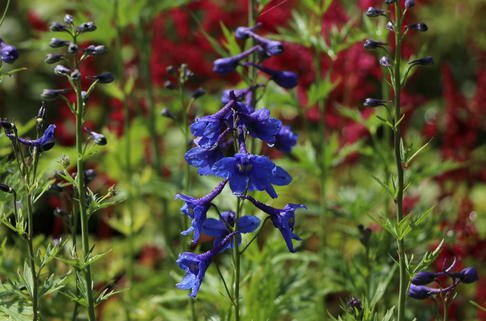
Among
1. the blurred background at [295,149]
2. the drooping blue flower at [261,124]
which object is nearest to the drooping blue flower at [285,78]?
the blurred background at [295,149]

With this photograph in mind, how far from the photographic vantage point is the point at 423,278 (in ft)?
7.97

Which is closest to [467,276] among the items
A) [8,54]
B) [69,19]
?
[69,19]

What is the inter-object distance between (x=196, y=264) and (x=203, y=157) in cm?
38

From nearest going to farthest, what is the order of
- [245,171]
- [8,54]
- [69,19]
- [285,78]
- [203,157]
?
[245,171] < [203,157] < [69,19] < [8,54] < [285,78]

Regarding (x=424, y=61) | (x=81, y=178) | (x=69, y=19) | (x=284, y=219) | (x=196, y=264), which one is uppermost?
(x=69, y=19)

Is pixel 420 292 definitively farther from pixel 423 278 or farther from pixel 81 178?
pixel 81 178

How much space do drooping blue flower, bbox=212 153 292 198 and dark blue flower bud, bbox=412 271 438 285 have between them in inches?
29.8

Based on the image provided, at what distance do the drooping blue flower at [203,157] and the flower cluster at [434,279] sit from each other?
919 mm

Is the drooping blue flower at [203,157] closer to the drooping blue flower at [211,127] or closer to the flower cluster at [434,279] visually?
the drooping blue flower at [211,127]

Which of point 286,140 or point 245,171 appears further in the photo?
point 286,140

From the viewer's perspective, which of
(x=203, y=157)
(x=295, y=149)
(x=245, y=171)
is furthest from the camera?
(x=295, y=149)

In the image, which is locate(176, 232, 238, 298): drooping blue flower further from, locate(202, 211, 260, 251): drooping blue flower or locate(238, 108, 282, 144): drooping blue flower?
locate(238, 108, 282, 144): drooping blue flower

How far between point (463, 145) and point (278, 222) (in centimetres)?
280

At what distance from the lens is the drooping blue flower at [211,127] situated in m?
2.15
